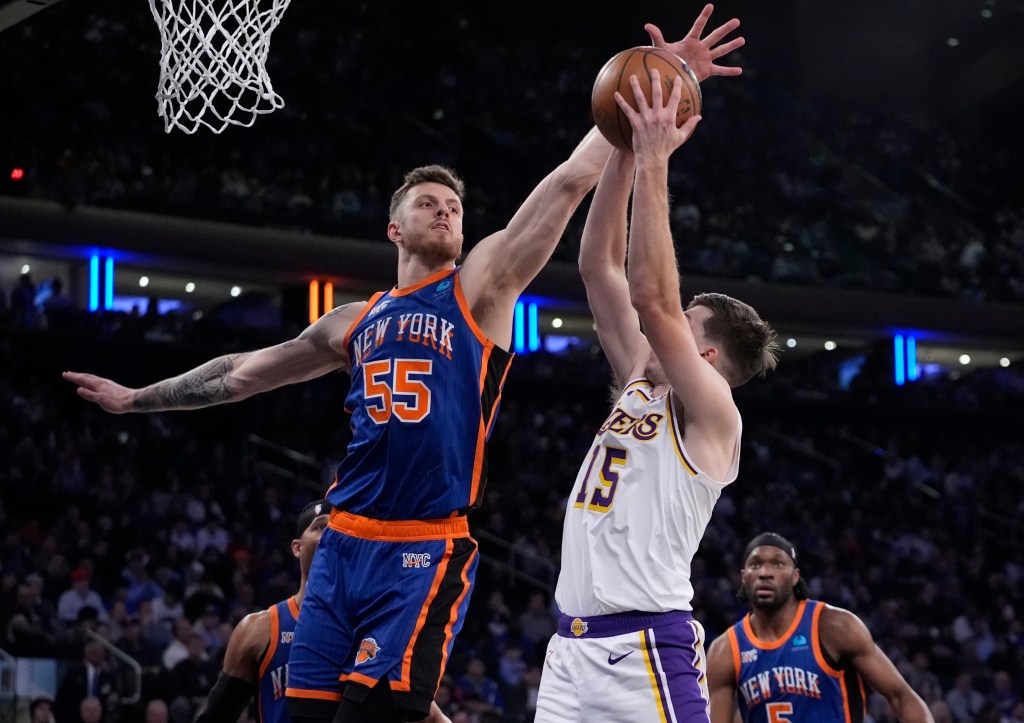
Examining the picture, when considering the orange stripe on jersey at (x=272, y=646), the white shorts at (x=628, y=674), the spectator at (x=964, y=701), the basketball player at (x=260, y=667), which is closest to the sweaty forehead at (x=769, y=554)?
the basketball player at (x=260, y=667)

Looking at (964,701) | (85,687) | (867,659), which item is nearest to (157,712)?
(85,687)

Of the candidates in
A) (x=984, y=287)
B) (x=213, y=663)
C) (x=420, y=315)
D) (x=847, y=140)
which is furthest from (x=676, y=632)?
(x=847, y=140)

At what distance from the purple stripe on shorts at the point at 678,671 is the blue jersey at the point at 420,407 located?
711mm

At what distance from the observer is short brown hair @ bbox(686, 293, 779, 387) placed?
4.02 m

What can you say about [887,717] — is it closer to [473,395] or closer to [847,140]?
[473,395]

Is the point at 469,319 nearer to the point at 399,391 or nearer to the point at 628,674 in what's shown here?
the point at 399,391

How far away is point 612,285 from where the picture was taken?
4.34 meters

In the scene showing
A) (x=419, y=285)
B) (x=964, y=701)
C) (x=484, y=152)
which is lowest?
(x=964, y=701)

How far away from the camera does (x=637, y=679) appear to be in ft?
12.3

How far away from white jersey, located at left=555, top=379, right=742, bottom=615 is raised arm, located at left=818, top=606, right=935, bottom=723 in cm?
242

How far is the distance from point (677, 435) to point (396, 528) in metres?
0.87

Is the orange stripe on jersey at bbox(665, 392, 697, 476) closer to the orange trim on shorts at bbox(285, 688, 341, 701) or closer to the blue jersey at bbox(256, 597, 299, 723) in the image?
the orange trim on shorts at bbox(285, 688, 341, 701)

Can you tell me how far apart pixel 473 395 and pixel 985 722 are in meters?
11.4

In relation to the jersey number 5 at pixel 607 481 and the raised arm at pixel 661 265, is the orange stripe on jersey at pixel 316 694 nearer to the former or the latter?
the jersey number 5 at pixel 607 481
